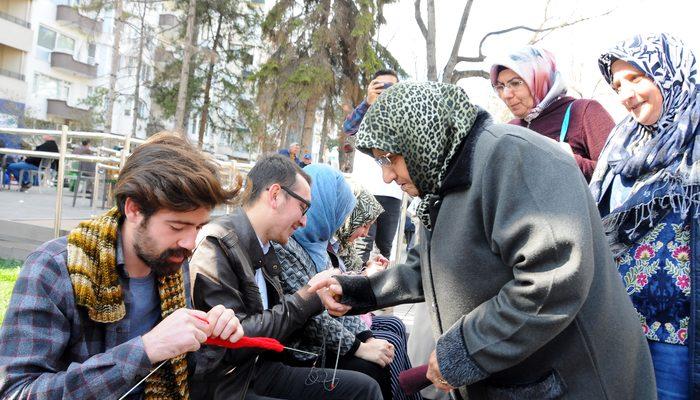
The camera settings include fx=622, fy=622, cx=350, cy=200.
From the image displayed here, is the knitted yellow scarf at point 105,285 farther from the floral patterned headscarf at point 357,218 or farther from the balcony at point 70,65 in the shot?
the balcony at point 70,65

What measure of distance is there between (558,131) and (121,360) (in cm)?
229

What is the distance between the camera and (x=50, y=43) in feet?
115

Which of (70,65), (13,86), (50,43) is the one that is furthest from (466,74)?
(50,43)

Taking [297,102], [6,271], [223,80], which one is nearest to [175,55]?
[223,80]

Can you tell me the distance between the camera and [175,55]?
24.4 m

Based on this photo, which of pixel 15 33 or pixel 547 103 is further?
pixel 15 33

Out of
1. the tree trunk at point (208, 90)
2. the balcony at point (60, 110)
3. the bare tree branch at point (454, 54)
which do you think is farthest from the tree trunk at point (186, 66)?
the balcony at point (60, 110)

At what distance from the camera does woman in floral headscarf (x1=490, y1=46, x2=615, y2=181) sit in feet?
9.78

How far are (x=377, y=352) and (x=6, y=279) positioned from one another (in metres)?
3.60

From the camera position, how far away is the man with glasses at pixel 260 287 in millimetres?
2453

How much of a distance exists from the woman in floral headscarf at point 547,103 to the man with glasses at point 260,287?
44.7 inches

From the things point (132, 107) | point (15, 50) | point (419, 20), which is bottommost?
point (132, 107)

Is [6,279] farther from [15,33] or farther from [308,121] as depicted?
[15,33]

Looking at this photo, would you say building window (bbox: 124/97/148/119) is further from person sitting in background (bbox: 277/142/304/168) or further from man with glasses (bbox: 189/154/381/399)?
man with glasses (bbox: 189/154/381/399)
